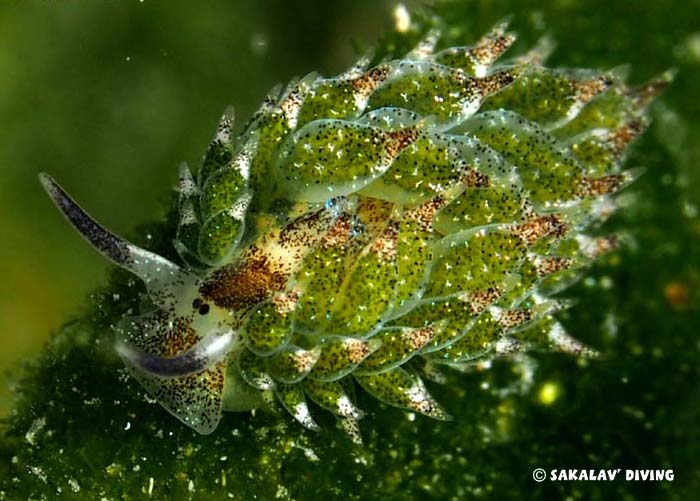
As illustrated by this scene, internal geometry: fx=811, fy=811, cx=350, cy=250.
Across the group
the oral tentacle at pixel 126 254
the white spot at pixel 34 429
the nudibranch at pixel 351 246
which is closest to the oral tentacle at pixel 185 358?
the nudibranch at pixel 351 246

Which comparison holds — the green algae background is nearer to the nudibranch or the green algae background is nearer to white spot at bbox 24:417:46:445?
white spot at bbox 24:417:46:445

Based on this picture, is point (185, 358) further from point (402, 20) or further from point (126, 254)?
point (402, 20)

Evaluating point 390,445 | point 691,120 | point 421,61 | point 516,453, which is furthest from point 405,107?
point 691,120

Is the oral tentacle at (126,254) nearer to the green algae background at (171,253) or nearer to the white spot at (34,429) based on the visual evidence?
the green algae background at (171,253)

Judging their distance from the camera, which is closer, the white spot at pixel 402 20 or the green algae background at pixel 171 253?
the green algae background at pixel 171 253

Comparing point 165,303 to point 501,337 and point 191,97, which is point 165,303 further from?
point 191,97

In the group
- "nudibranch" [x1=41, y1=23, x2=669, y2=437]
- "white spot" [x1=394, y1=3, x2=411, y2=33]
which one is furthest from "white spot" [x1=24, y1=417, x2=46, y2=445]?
"white spot" [x1=394, y1=3, x2=411, y2=33]
